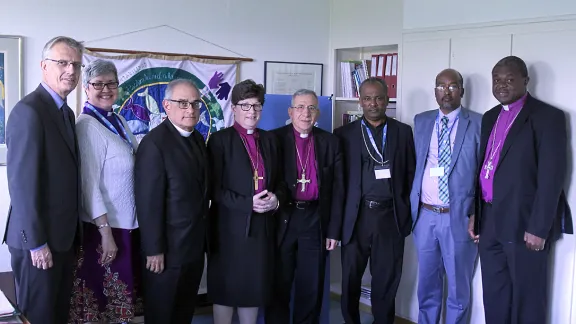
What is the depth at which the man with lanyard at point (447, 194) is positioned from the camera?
355 centimetres

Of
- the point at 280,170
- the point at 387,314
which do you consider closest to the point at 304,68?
the point at 280,170

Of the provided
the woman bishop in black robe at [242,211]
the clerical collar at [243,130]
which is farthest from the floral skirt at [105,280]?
the clerical collar at [243,130]

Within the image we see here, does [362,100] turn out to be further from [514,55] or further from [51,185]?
[51,185]

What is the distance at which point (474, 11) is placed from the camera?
12.4 ft

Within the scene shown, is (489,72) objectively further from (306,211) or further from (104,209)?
(104,209)

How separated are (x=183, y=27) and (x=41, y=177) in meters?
2.44

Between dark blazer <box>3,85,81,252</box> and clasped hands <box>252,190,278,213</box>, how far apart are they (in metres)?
0.95

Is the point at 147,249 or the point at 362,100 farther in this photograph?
the point at 362,100

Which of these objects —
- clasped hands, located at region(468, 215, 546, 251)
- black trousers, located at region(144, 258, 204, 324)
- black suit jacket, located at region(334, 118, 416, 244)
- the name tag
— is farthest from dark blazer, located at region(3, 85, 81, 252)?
clasped hands, located at region(468, 215, 546, 251)

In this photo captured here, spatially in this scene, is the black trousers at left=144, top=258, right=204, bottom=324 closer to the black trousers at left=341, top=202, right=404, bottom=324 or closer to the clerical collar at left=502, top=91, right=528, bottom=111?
the black trousers at left=341, top=202, right=404, bottom=324

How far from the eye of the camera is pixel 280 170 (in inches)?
137

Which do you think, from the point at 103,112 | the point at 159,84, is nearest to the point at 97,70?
the point at 103,112

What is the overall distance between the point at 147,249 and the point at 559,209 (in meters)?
2.29

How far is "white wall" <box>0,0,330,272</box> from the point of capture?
13.0ft
